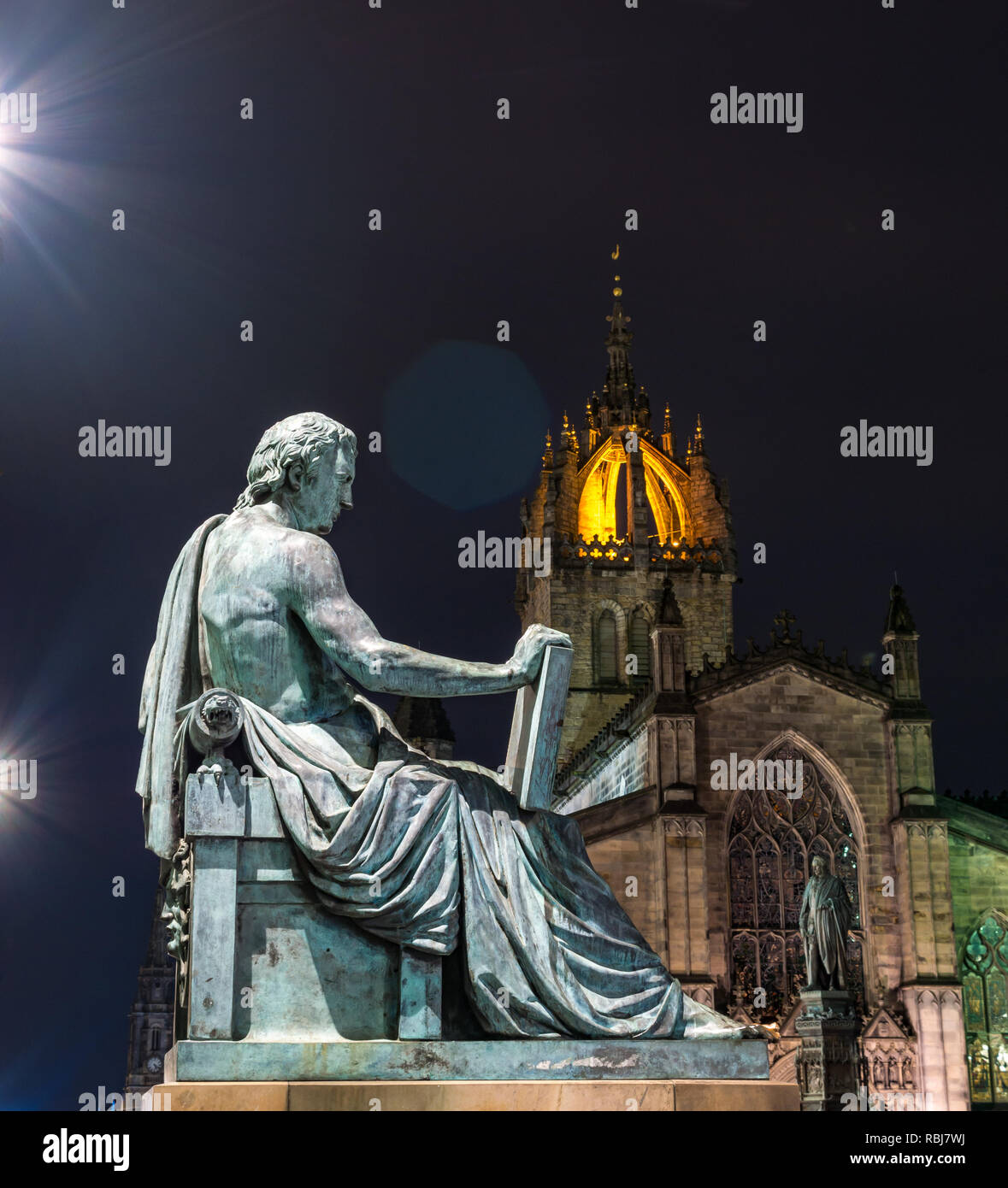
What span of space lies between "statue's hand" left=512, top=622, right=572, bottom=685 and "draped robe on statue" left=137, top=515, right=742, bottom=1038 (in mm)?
378

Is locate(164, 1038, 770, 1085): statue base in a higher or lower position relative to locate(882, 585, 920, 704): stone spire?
lower

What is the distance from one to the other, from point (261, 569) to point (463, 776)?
0.97 m

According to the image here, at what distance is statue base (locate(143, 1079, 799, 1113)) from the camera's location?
173 inches

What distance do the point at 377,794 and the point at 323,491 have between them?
124 cm

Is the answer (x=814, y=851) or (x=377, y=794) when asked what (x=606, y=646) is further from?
(x=377, y=794)

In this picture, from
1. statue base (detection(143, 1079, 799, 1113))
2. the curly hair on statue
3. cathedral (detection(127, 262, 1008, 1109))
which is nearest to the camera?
statue base (detection(143, 1079, 799, 1113))

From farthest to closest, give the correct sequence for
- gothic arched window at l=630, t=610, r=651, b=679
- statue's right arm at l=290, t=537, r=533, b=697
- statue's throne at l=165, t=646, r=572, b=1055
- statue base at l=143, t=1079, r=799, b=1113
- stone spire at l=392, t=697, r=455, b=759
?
1. gothic arched window at l=630, t=610, r=651, b=679
2. stone spire at l=392, t=697, r=455, b=759
3. statue's right arm at l=290, t=537, r=533, b=697
4. statue's throne at l=165, t=646, r=572, b=1055
5. statue base at l=143, t=1079, r=799, b=1113

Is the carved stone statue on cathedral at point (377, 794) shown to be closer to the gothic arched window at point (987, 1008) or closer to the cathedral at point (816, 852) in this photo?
the cathedral at point (816, 852)

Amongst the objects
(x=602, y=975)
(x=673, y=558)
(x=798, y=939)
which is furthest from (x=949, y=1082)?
(x=602, y=975)

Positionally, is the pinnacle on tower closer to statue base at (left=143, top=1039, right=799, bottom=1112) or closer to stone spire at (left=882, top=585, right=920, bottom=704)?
stone spire at (left=882, top=585, right=920, bottom=704)

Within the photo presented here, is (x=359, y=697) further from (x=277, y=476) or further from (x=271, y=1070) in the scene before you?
(x=271, y=1070)

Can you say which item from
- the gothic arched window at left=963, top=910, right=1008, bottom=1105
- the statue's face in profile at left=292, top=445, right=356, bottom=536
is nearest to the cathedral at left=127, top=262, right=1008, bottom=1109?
the gothic arched window at left=963, top=910, right=1008, bottom=1105

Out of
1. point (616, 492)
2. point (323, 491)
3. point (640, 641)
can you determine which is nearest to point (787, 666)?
point (640, 641)
